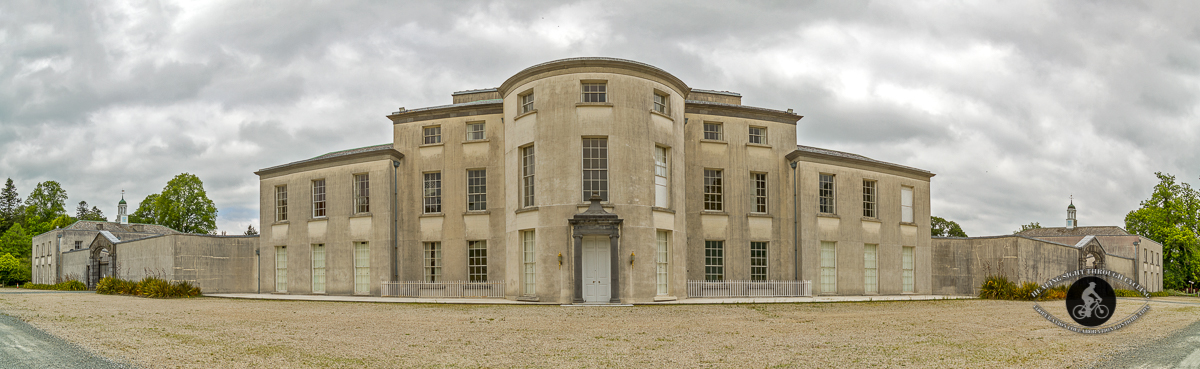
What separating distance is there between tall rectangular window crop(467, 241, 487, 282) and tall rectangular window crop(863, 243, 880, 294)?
49.2 feet

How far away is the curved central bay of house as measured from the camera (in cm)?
2392

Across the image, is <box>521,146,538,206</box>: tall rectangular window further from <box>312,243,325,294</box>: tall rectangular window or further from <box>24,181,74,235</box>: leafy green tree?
<box>24,181,74,235</box>: leafy green tree

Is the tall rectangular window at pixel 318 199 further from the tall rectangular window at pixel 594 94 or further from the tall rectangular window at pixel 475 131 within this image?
the tall rectangular window at pixel 594 94

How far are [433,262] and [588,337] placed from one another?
17.3m

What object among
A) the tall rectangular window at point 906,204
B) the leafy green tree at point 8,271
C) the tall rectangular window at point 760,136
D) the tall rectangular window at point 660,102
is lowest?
the leafy green tree at point 8,271

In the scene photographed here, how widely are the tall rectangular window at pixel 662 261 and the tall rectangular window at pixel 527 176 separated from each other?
4368 millimetres

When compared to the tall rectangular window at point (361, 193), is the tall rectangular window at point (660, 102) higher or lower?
higher

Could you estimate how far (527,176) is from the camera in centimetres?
2550

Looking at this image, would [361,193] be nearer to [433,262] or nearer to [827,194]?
[433,262]

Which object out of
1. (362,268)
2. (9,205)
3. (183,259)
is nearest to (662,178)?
(362,268)

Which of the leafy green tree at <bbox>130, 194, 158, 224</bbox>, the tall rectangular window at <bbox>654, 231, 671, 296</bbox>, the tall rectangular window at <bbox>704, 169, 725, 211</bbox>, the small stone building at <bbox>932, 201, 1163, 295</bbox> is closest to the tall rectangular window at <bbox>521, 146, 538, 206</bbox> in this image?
the tall rectangular window at <bbox>654, 231, 671, 296</bbox>

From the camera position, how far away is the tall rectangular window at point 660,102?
25.5m

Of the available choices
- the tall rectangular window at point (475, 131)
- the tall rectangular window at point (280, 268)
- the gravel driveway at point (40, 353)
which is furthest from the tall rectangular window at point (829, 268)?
the gravel driveway at point (40, 353)

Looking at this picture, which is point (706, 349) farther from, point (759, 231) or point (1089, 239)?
point (1089, 239)
